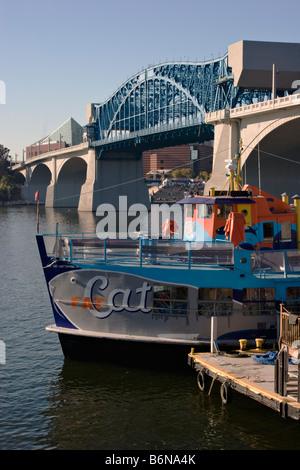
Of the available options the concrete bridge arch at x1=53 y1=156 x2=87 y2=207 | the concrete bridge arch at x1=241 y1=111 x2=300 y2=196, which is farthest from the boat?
the concrete bridge arch at x1=53 y1=156 x2=87 y2=207

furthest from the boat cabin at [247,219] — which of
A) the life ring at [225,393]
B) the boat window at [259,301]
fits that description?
the life ring at [225,393]

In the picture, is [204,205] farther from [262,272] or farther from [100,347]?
[100,347]

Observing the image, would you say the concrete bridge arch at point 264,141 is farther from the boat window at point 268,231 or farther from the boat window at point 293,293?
the boat window at point 293,293

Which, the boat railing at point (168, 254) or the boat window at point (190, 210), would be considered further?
the boat window at point (190, 210)

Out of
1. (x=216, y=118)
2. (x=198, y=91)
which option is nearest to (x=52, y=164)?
(x=198, y=91)

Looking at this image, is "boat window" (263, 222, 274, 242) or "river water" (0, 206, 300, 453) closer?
"river water" (0, 206, 300, 453)

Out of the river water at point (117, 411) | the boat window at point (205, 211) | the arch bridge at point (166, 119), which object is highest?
the arch bridge at point (166, 119)

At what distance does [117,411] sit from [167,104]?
375ft

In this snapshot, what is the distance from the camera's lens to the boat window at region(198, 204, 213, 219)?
2462 centimetres

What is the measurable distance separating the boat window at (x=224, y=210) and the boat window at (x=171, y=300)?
3849 mm

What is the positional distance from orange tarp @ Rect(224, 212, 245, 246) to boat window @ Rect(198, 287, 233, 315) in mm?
1902

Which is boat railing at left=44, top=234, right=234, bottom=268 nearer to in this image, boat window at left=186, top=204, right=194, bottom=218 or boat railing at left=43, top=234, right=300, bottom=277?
boat railing at left=43, top=234, right=300, bottom=277

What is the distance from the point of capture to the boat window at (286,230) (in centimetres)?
2517
